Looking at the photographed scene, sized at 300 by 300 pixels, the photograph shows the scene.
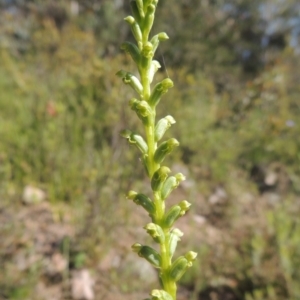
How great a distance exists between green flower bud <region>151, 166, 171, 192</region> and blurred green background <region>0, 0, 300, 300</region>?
690 mm

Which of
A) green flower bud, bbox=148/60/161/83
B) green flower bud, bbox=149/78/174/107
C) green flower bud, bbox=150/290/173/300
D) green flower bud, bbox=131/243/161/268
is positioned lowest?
green flower bud, bbox=150/290/173/300

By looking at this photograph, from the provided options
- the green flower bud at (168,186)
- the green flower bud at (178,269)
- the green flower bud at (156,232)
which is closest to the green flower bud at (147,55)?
the green flower bud at (168,186)

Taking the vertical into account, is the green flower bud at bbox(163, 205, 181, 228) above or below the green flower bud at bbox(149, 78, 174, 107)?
below

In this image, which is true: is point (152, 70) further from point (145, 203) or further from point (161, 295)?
point (161, 295)

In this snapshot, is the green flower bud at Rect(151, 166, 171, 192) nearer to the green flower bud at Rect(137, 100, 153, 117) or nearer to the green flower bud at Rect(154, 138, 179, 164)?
the green flower bud at Rect(154, 138, 179, 164)

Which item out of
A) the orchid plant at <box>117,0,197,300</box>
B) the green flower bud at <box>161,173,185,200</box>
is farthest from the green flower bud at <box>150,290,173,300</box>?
the green flower bud at <box>161,173,185,200</box>

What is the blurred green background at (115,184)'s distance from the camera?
3.56 metres

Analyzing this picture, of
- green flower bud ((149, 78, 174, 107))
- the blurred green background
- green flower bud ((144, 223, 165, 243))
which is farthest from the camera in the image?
the blurred green background

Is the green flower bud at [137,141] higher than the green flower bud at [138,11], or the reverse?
the green flower bud at [138,11]

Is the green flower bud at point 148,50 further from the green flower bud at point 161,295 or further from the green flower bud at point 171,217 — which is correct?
the green flower bud at point 161,295

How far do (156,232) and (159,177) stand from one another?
0.15m

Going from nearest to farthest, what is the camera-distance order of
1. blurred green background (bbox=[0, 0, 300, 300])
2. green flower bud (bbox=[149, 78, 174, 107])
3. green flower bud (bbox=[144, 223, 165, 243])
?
green flower bud (bbox=[144, 223, 165, 243])
green flower bud (bbox=[149, 78, 174, 107])
blurred green background (bbox=[0, 0, 300, 300])

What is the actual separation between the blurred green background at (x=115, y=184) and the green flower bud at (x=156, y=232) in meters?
0.81

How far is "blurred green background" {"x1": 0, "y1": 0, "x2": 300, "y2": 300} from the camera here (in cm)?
356
